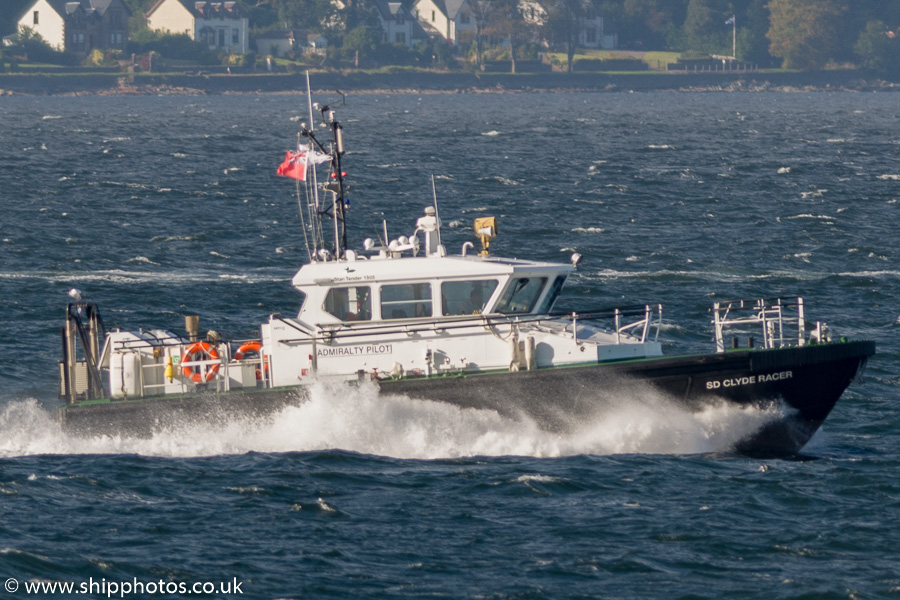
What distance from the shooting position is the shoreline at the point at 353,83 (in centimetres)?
18000

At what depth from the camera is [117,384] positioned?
71.1 ft

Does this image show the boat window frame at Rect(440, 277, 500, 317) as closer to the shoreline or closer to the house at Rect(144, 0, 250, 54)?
the shoreline

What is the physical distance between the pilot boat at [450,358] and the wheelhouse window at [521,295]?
0.07 ft

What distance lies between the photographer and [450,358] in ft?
68.7

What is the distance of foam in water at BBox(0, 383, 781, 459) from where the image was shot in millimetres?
20719

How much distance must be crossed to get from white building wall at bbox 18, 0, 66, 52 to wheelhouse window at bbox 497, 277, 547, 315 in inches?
7146

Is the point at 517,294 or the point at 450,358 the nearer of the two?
the point at 450,358

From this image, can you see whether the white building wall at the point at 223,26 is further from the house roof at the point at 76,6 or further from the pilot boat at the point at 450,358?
the pilot boat at the point at 450,358

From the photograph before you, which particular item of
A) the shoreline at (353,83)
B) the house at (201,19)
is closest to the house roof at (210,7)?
the house at (201,19)

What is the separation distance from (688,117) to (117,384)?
109475mm

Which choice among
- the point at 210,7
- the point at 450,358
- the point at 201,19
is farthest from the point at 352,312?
the point at 210,7

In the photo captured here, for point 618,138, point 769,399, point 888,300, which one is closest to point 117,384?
point 769,399

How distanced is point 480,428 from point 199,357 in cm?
470

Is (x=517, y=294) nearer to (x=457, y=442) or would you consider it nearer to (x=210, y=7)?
(x=457, y=442)
